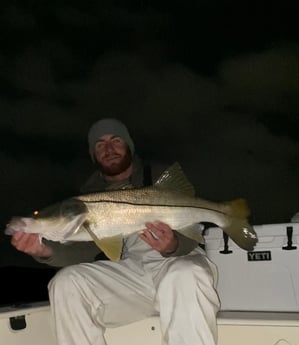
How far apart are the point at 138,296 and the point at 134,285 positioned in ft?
0.21

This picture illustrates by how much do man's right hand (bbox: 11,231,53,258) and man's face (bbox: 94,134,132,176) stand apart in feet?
2.28

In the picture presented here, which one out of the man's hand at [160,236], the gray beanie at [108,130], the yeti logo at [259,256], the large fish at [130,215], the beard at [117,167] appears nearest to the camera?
the large fish at [130,215]

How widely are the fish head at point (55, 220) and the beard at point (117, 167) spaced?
2.63ft

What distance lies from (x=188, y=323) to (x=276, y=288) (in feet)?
2.34

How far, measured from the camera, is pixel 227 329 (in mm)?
2922

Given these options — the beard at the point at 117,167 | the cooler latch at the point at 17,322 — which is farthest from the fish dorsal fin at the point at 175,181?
the cooler latch at the point at 17,322

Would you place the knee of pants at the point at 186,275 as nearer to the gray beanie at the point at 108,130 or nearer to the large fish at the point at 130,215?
the large fish at the point at 130,215

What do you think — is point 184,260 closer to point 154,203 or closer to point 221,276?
point 154,203

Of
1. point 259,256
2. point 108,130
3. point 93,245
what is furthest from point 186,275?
point 108,130

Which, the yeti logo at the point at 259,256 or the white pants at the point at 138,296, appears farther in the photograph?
the yeti logo at the point at 259,256

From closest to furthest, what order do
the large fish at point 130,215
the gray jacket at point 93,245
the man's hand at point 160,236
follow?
1. the large fish at point 130,215
2. the man's hand at point 160,236
3. the gray jacket at point 93,245

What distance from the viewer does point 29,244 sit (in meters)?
2.98

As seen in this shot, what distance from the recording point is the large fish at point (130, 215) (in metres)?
2.79

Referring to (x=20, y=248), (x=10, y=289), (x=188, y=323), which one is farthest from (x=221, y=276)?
(x=10, y=289)
